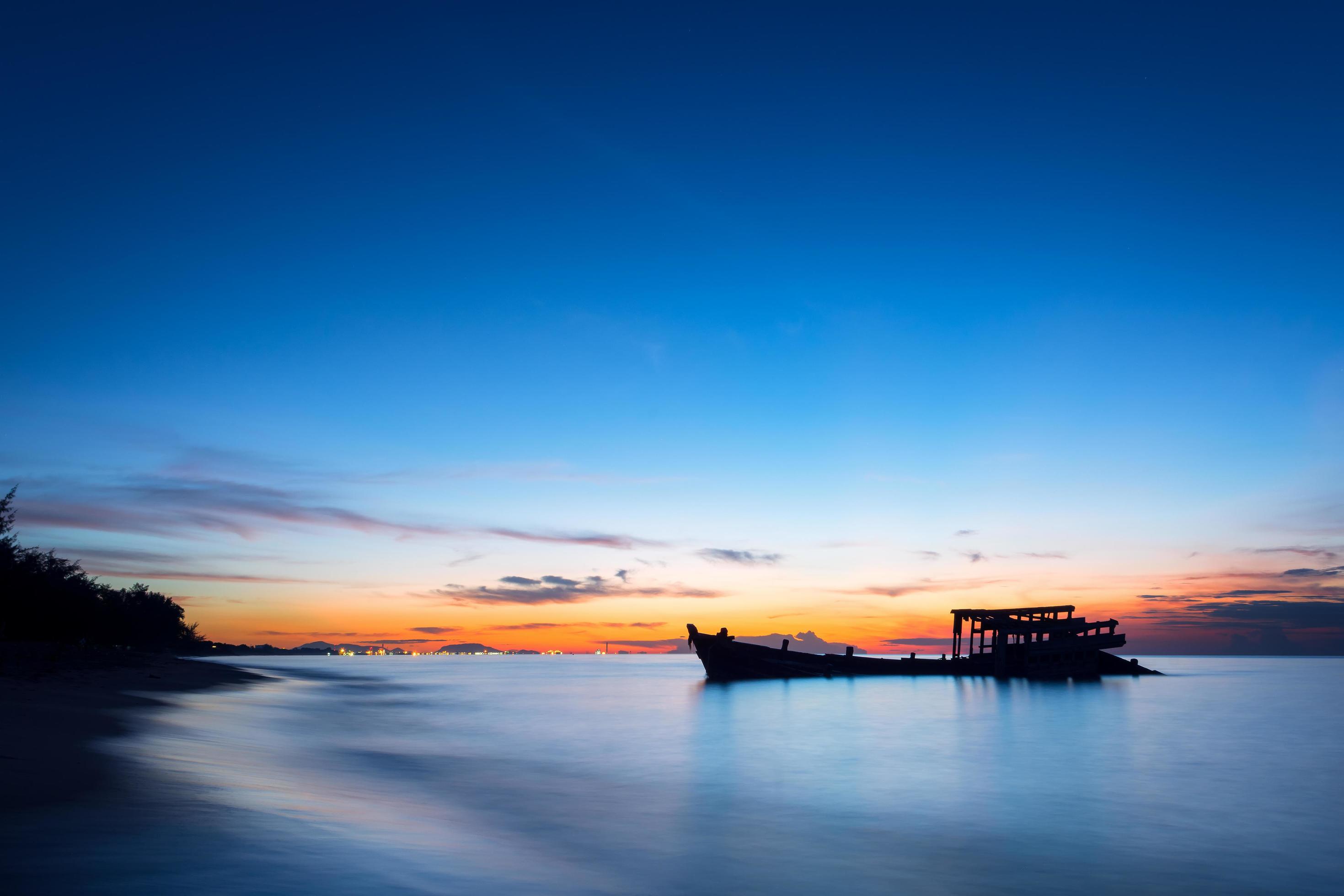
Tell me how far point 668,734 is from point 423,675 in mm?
88849

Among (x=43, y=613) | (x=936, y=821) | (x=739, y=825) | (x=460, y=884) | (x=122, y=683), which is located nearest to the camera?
(x=460, y=884)

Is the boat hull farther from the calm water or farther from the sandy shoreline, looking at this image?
the sandy shoreline

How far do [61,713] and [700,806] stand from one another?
14.4m

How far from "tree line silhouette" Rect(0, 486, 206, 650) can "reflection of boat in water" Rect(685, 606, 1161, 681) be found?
1555 inches

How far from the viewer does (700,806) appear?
16453 mm

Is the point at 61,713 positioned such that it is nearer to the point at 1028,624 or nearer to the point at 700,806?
the point at 700,806

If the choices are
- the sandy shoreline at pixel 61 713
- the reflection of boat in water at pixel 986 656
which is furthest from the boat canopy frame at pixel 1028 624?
the sandy shoreline at pixel 61 713

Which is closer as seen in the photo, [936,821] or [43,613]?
[936,821]

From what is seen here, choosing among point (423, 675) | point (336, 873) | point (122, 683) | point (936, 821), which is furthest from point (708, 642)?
point (423, 675)

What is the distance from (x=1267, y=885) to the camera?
11.6 metres

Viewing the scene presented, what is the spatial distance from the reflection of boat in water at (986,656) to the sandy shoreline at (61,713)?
3281 cm

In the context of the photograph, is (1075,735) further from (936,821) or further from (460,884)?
(460,884)

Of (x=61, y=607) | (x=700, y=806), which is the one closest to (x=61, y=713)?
(x=700, y=806)

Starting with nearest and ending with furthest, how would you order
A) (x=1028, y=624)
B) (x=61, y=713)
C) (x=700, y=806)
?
(x=700, y=806)
(x=61, y=713)
(x=1028, y=624)
